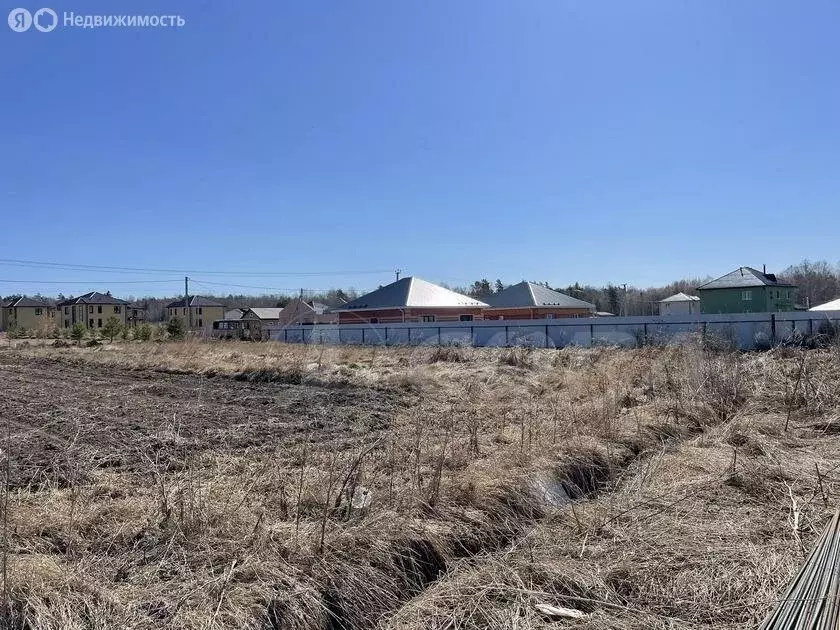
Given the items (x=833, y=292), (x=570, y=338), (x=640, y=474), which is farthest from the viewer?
→ (x=833, y=292)

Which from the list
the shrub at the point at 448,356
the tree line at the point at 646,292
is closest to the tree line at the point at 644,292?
the tree line at the point at 646,292

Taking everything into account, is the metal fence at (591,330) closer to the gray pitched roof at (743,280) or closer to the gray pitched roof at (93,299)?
the gray pitched roof at (743,280)

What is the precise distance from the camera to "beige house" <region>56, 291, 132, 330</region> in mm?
81312

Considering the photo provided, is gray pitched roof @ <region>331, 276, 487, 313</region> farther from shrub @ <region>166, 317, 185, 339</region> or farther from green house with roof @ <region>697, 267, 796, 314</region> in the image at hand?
green house with roof @ <region>697, 267, 796, 314</region>

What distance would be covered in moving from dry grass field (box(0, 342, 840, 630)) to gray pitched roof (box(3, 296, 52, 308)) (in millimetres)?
91492

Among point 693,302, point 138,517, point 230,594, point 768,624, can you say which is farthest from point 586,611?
point 693,302

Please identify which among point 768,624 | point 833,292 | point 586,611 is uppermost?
point 833,292

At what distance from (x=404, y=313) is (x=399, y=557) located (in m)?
45.6

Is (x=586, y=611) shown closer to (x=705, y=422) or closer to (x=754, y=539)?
(x=754, y=539)

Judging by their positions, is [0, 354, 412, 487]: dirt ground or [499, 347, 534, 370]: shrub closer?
[0, 354, 412, 487]: dirt ground

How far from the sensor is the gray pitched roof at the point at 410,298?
50.9 m

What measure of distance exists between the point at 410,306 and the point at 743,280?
28111 millimetres

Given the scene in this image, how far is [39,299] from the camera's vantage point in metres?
91.1

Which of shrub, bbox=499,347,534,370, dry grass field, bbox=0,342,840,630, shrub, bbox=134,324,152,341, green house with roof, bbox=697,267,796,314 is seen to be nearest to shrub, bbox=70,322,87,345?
shrub, bbox=134,324,152,341
